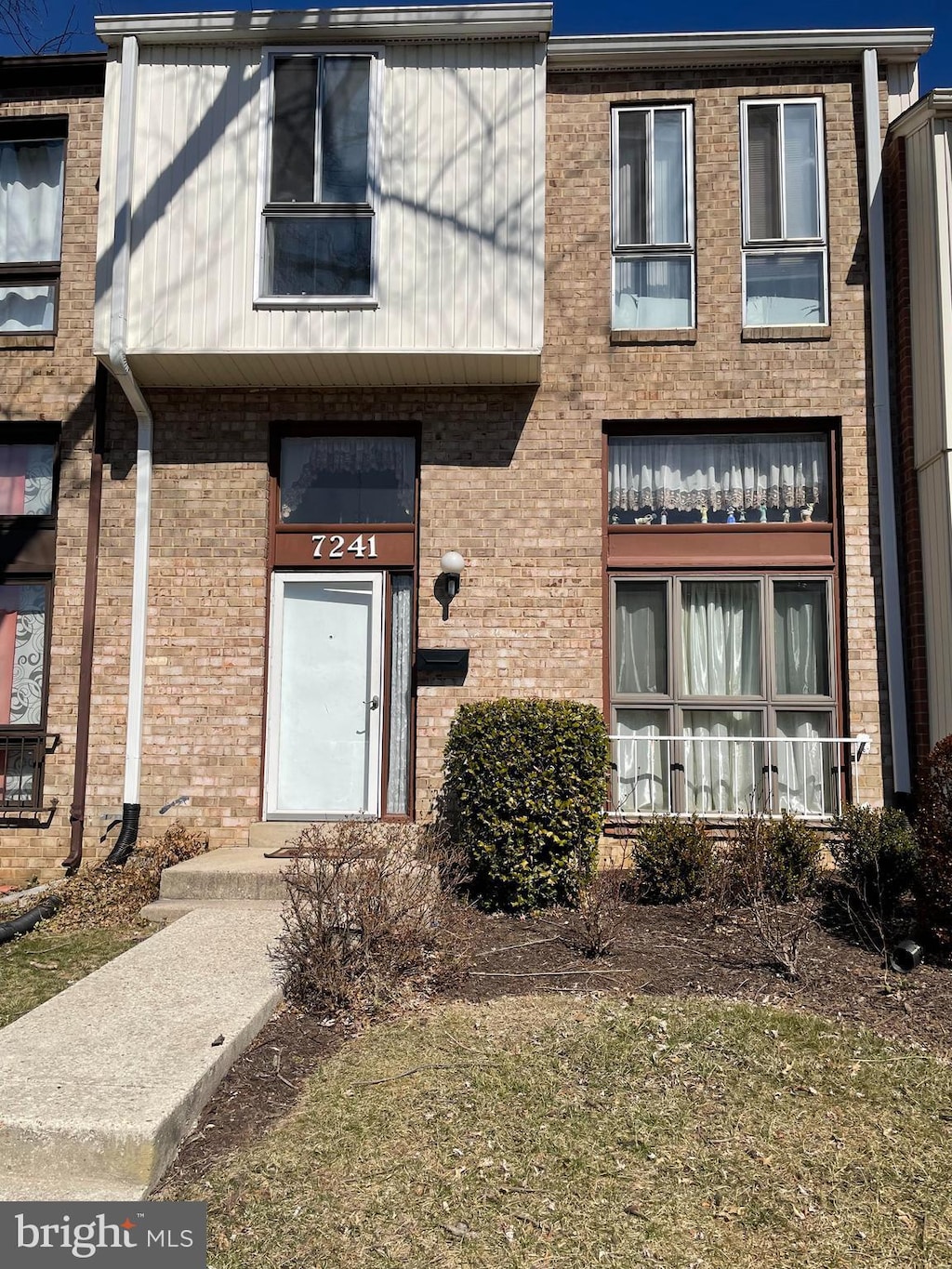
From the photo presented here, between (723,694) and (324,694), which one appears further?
(324,694)

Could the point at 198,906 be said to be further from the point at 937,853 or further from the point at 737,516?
the point at 737,516

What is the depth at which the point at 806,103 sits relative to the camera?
8.58 metres

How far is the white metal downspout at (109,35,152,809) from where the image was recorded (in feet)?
26.3

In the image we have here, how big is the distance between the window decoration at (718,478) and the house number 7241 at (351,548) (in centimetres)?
217

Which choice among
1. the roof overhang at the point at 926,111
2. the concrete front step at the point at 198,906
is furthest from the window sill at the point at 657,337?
the concrete front step at the point at 198,906

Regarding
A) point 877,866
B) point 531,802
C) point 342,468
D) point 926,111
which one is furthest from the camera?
point 342,468

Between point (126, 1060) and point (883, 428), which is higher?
point (883, 428)

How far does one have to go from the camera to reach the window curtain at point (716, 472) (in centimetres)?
853

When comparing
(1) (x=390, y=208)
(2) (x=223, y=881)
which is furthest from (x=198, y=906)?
(1) (x=390, y=208)

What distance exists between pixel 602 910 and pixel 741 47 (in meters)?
7.52

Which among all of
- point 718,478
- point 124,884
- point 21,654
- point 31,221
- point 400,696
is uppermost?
point 31,221

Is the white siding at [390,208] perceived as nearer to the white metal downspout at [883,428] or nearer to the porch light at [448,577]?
the porch light at [448,577]

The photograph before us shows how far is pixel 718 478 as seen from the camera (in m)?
8.60

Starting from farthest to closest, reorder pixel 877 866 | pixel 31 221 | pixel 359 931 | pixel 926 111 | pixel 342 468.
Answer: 1. pixel 31 221
2. pixel 342 468
3. pixel 926 111
4. pixel 877 866
5. pixel 359 931
